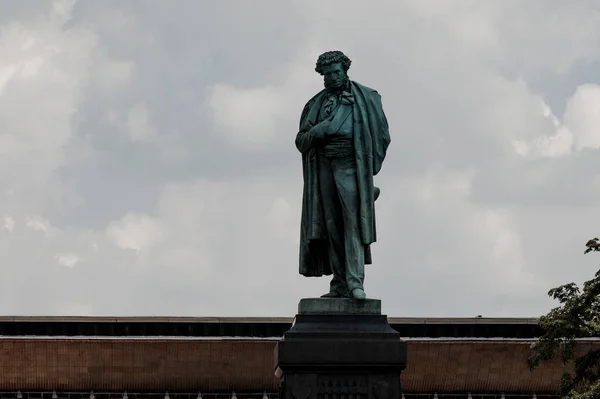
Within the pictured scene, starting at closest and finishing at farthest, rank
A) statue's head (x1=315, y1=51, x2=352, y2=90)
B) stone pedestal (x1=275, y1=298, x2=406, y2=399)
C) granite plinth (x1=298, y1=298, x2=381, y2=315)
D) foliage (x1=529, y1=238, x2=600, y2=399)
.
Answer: stone pedestal (x1=275, y1=298, x2=406, y2=399)
granite plinth (x1=298, y1=298, x2=381, y2=315)
statue's head (x1=315, y1=51, x2=352, y2=90)
foliage (x1=529, y1=238, x2=600, y2=399)

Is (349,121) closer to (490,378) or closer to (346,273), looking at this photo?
(346,273)

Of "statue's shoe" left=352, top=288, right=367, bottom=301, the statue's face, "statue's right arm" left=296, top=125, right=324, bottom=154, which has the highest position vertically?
the statue's face

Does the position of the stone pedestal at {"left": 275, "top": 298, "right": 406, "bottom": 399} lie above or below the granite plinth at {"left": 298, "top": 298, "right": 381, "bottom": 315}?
below

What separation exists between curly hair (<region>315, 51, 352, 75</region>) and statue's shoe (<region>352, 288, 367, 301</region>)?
2.48m

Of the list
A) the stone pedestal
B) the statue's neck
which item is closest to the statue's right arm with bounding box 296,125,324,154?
the statue's neck

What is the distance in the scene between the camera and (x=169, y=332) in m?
73.8

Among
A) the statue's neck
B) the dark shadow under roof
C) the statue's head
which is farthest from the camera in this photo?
the dark shadow under roof

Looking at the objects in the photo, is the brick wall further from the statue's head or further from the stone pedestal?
the stone pedestal

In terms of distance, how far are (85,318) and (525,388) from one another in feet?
65.0

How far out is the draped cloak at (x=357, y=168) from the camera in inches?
704

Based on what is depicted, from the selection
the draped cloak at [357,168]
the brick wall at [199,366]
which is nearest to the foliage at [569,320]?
the draped cloak at [357,168]

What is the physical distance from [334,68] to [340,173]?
3.87 ft

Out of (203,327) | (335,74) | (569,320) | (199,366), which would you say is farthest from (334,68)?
(203,327)

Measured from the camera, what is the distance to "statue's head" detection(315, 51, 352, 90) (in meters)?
18.2
